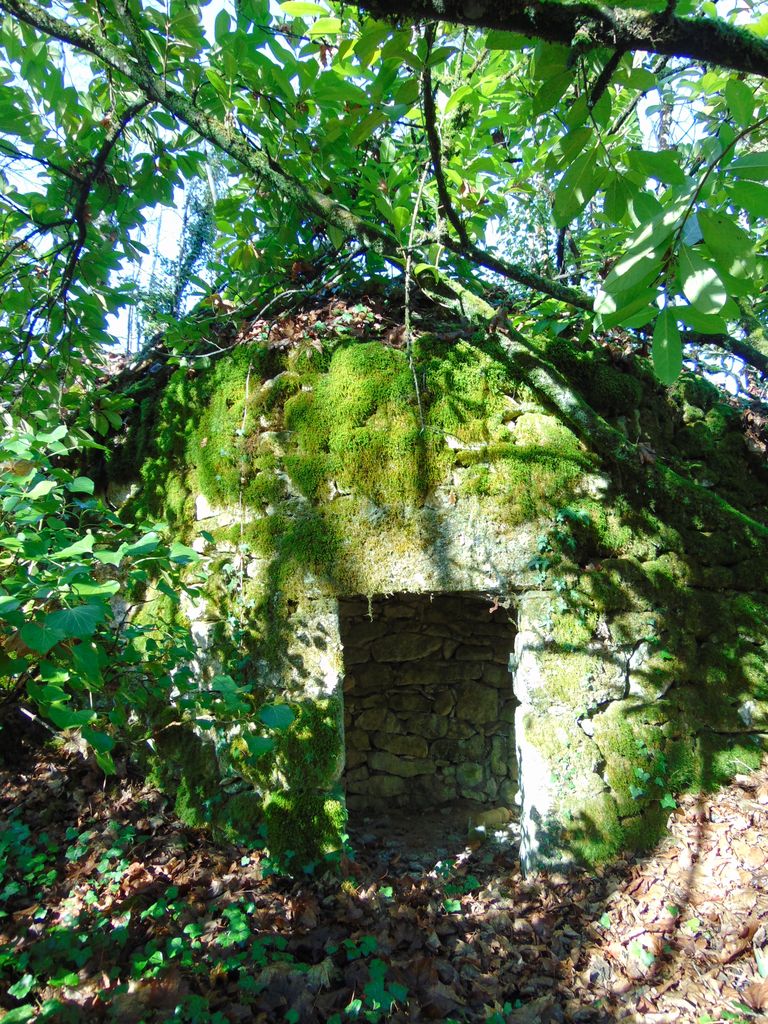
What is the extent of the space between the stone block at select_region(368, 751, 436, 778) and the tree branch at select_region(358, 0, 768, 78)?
4.40 meters

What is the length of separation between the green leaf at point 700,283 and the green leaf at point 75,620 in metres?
1.50

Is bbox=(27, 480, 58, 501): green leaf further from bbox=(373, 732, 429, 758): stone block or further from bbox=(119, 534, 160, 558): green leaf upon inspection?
bbox=(373, 732, 429, 758): stone block

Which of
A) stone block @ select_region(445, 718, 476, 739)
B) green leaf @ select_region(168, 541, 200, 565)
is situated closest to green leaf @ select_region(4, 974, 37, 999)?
green leaf @ select_region(168, 541, 200, 565)

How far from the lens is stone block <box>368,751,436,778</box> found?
4531 mm

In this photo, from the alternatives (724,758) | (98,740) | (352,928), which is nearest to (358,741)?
(352,928)

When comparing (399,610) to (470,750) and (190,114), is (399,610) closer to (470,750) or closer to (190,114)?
(470,750)

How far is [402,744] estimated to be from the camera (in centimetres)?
456

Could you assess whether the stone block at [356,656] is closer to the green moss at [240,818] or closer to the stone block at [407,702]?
the stone block at [407,702]

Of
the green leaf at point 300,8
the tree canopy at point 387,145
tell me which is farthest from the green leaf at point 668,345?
the green leaf at point 300,8

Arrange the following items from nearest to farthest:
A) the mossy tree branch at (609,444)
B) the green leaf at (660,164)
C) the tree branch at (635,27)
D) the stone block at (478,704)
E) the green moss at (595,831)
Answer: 1. the tree branch at (635,27)
2. the green leaf at (660,164)
3. the green moss at (595,831)
4. the mossy tree branch at (609,444)
5. the stone block at (478,704)

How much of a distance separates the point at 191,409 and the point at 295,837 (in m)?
2.48

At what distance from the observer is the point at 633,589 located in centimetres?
322

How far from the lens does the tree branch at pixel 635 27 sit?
1.04m

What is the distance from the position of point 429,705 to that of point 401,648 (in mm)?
494
